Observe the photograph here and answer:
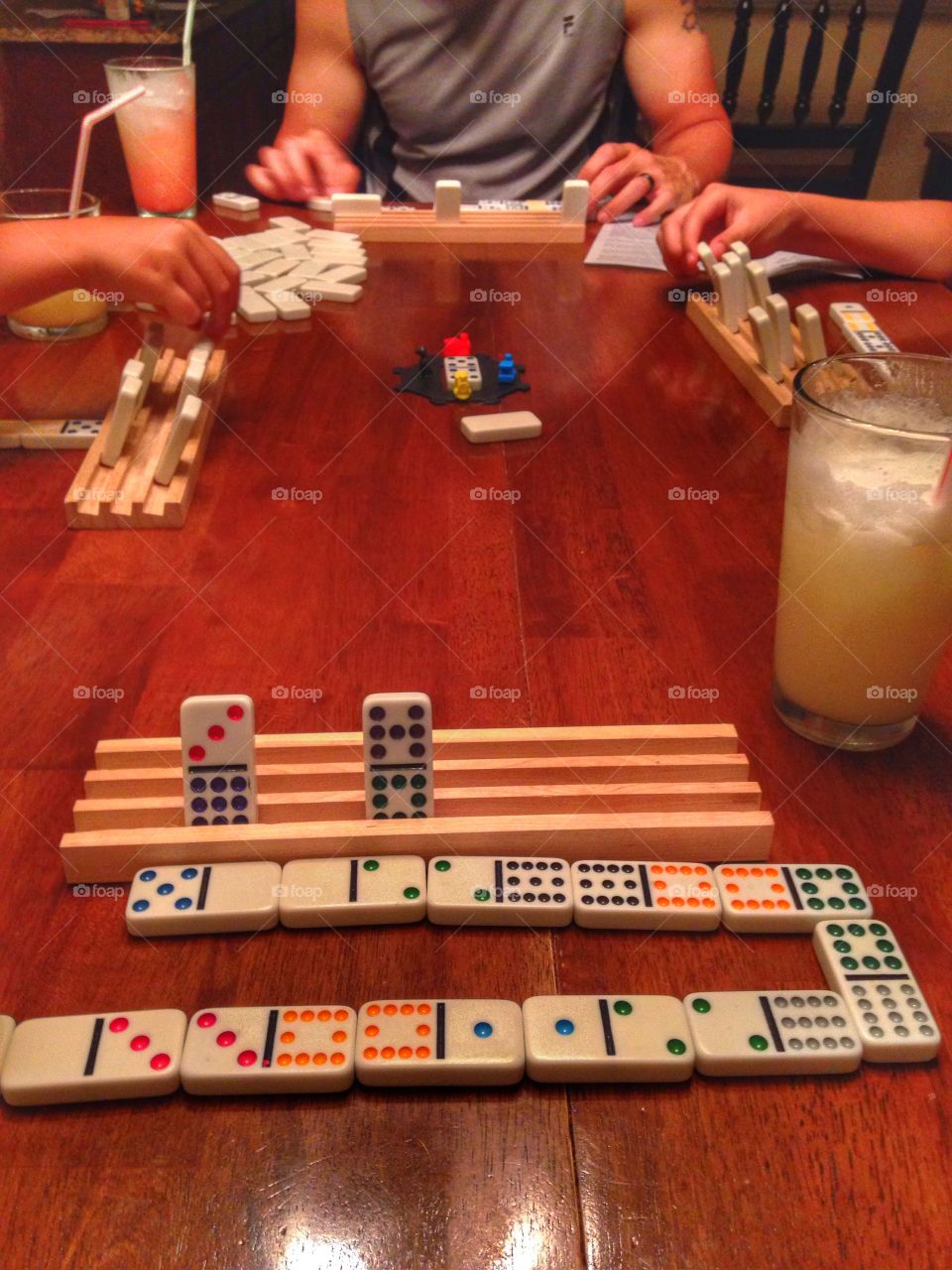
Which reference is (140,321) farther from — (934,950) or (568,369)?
(934,950)

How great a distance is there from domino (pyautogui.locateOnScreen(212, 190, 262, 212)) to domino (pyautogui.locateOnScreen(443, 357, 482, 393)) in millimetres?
831

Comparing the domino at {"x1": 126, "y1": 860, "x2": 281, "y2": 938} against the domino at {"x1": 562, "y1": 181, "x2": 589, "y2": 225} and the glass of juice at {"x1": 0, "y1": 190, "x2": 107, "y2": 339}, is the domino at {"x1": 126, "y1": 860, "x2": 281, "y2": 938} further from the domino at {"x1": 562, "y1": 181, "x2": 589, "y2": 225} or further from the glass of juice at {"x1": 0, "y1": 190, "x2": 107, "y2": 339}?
the domino at {"x1": 562, "y1": 181, "x2": 589, "y2": 225}

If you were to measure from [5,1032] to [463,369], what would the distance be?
102cm

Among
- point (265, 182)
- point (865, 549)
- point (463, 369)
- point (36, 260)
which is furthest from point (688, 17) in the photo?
point (865, 549)

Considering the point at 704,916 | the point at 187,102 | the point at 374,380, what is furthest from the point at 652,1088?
the point at 187,102

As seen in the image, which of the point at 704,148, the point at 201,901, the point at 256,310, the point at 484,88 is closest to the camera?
the point at 201,901

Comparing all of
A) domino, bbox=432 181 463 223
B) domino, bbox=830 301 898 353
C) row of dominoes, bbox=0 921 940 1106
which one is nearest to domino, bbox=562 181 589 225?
domino, bbox=432 181 463 223

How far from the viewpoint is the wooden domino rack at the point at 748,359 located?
130 cm

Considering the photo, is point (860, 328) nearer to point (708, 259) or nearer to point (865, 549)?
point (708, 259)

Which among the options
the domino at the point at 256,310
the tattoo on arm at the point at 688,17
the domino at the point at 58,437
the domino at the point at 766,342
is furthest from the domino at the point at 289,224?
the tattoo on arm at the point at 688,17

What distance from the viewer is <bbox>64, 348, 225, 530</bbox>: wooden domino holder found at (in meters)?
1.08

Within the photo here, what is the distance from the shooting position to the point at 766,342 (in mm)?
1317

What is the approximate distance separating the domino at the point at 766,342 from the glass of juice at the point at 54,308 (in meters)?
0.96

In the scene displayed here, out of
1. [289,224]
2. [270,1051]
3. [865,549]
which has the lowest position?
[289,224]
